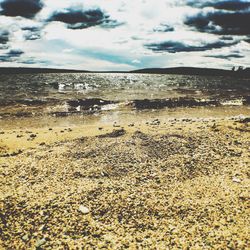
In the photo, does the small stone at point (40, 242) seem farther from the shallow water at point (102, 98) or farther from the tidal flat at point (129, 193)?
the shallow water at point (102, 98)

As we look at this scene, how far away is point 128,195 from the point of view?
7.60 meters

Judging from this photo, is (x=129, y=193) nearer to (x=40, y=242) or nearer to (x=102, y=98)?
(x=40, y=242)

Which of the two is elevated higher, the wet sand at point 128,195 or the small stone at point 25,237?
the wet sand at point 128,195

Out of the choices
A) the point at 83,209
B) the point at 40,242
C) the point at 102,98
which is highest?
the point at 102,98

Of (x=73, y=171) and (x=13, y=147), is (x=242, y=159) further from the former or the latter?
(x=13, y=147)

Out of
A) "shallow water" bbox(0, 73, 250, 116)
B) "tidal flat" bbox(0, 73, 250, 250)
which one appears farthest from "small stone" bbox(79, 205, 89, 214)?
"shallow water" bbox(0, 73, 250, 116)

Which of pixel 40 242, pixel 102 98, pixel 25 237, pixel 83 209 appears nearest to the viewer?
pixel 40 242

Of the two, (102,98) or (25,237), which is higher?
(102,98)

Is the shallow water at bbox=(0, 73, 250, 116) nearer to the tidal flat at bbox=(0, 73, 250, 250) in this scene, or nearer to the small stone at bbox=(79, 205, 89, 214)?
the tidal flat at bbox=(0, 73, 250, 250)

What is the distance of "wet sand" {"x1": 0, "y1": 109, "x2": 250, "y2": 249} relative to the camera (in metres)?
6.11

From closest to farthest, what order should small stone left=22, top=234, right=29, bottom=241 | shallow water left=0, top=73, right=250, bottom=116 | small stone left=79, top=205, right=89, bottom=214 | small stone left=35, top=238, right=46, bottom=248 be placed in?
1. small stone left=35, top=238, right=46, bottom=248
2. small stone left=22, top=234, right=29, bottom=241
3. small stone left=79, top=205, right=89, bottom=214
4. shallow water left=0, top=73, right=250, bottom=116

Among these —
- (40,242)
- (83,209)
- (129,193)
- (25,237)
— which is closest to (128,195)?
(129,193)

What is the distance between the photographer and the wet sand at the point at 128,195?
611cm

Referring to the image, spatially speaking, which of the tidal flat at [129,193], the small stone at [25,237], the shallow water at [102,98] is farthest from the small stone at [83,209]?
the shallow water at [102,98]
